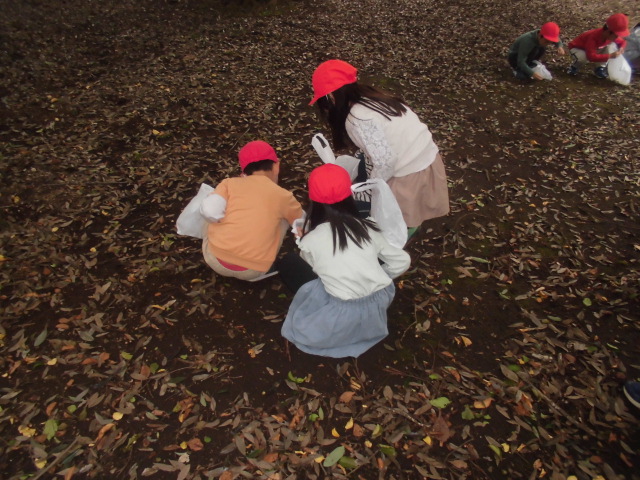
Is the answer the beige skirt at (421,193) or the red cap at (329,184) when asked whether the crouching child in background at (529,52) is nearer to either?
the beige skirt at (421,193)

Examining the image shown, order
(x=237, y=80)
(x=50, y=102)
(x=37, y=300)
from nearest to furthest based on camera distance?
(x=37, y=300)
(x=50, y=102)
(x=237, y=80)

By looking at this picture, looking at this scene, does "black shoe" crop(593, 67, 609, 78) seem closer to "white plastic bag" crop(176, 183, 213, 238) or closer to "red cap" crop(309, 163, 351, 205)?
"red cap" crop(309, 163, 351, 205)

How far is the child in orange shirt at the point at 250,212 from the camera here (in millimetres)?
3344

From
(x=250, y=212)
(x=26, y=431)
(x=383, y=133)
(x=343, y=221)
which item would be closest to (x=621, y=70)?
(x=383, y=133)

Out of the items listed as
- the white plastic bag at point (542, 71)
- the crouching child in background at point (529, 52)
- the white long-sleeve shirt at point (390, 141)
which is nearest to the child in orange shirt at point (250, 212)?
the white long-sleeve shirt at point (390, 141)

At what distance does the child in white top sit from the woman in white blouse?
61 cm

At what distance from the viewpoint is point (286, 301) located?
3949mm

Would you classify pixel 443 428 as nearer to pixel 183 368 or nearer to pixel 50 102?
pixel 183 368

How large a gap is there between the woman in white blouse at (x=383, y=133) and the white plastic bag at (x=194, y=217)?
1293mm

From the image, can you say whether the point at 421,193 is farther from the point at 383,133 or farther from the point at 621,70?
the point at 621,70

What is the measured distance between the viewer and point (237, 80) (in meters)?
7.54

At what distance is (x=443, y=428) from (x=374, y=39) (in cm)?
882

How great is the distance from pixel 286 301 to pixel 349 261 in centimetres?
133

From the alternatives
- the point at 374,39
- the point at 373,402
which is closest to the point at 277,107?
the point at 374,39
